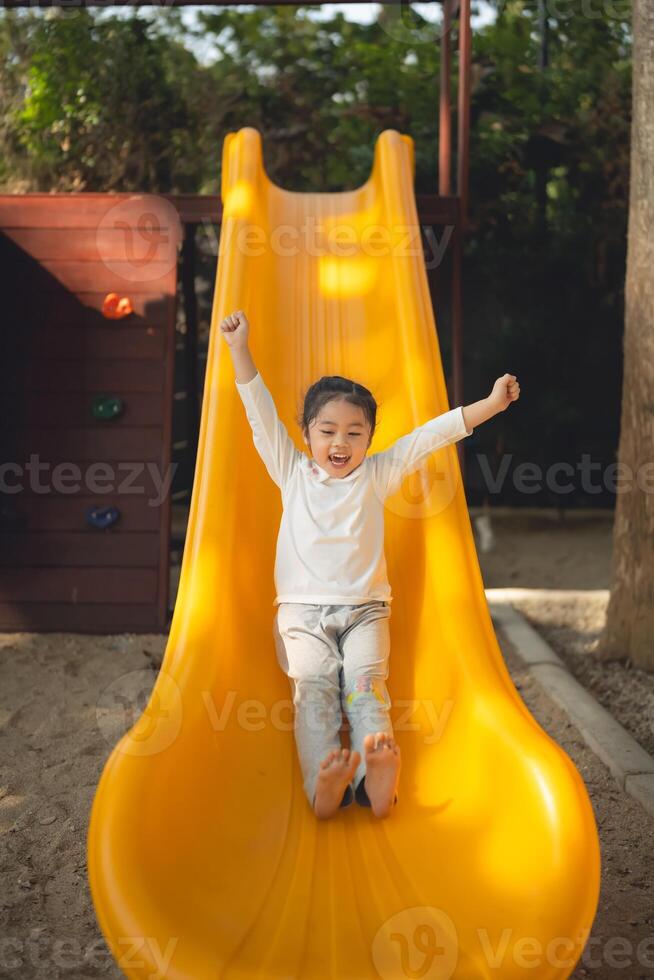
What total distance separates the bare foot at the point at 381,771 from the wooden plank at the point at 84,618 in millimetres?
2257

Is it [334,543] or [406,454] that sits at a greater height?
[406,454]

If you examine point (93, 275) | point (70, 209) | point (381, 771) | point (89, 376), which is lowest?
point (381, 771)

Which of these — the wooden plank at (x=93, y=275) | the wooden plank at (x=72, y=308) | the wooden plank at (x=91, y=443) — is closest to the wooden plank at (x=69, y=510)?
the wooden plank at (x=91, y=443)

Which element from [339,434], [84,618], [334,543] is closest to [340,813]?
[334,543]

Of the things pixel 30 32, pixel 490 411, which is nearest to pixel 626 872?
pixel 490 411

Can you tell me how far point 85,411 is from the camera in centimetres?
459

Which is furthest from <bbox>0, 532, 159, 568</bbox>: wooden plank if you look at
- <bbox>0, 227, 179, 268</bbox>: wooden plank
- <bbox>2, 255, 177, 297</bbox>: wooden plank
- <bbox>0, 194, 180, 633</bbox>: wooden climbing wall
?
<bbox>0, 227, 179, 268</bbox>: wooden plank

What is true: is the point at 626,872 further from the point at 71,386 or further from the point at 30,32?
the point at 30,32

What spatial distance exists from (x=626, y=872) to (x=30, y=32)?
634cm

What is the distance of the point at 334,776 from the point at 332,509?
83 centimetres

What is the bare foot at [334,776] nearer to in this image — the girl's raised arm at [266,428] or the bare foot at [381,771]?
the bare foot at [381,771]

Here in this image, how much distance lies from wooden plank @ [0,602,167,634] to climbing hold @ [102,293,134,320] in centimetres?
136

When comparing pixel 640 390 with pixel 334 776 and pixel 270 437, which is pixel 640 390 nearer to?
pixel 270 437

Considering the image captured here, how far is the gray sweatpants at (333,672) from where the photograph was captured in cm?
239
